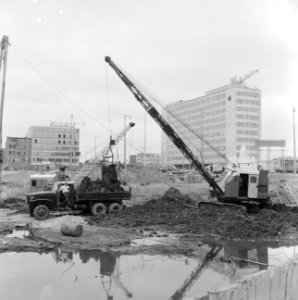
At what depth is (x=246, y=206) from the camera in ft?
82.0

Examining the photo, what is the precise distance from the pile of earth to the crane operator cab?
80 cm

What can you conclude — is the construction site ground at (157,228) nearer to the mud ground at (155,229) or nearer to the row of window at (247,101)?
the mud ground at (155,229)

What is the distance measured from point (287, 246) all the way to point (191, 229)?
170 inches

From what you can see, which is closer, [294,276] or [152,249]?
[294,276]

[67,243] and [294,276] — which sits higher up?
[294,276]

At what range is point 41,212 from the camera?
72.8 feet

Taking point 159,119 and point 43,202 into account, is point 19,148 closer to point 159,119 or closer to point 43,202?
point 159,119

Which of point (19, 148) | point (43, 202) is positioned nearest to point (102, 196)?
point (43, 202)

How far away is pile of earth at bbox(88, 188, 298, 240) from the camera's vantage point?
18.2 m

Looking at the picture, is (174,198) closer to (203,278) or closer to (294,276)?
(203,278)

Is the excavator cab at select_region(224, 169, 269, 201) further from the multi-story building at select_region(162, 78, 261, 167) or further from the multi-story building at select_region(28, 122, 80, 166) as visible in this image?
the multi-story building at select_region(28, 122, 80, 166)

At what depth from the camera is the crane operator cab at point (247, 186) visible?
24.5 meters

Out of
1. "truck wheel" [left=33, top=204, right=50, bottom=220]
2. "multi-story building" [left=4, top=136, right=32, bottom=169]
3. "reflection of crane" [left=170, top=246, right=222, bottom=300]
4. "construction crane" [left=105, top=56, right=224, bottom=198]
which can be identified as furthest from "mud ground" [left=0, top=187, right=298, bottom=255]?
"multi-story building" [left=4, top=136, right=32, bottom=169]

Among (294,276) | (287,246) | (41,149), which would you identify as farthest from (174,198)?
(41,149)
